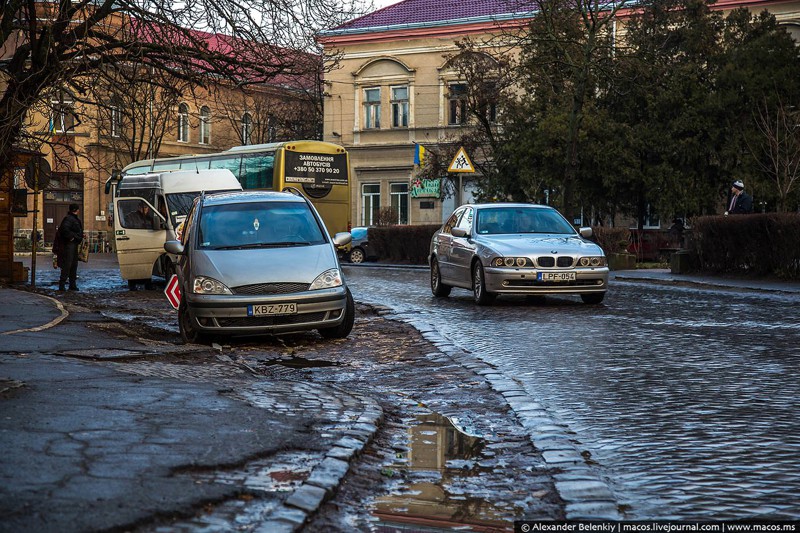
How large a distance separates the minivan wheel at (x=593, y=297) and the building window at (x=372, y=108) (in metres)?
41.1

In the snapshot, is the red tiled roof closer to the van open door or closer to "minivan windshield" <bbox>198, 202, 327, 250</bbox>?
the van open door

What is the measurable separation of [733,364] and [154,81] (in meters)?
12.3

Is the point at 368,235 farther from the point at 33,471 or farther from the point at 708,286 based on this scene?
the point at 33,471

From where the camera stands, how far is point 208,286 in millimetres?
12844

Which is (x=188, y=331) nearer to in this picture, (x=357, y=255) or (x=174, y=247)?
(x=174, y=247)

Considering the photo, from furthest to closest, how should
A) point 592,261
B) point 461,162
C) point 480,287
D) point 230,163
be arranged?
point 230,163 < point 461,162 < point 480,287 < point 592,261

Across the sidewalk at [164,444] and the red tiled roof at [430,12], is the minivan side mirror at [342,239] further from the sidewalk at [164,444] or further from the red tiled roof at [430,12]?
the red tiled roof at [430,12]

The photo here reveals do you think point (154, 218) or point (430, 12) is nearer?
point (154, 218)

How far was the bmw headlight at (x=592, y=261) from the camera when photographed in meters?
17.8

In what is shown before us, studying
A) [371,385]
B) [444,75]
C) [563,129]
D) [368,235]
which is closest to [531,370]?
[371,385]

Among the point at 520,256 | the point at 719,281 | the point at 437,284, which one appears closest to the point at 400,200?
the point at 719,281

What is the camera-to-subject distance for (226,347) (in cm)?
1287

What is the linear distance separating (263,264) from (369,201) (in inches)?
1808

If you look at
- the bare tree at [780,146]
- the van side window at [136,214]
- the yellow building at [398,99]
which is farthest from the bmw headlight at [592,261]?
the yellow building at [398,99]
